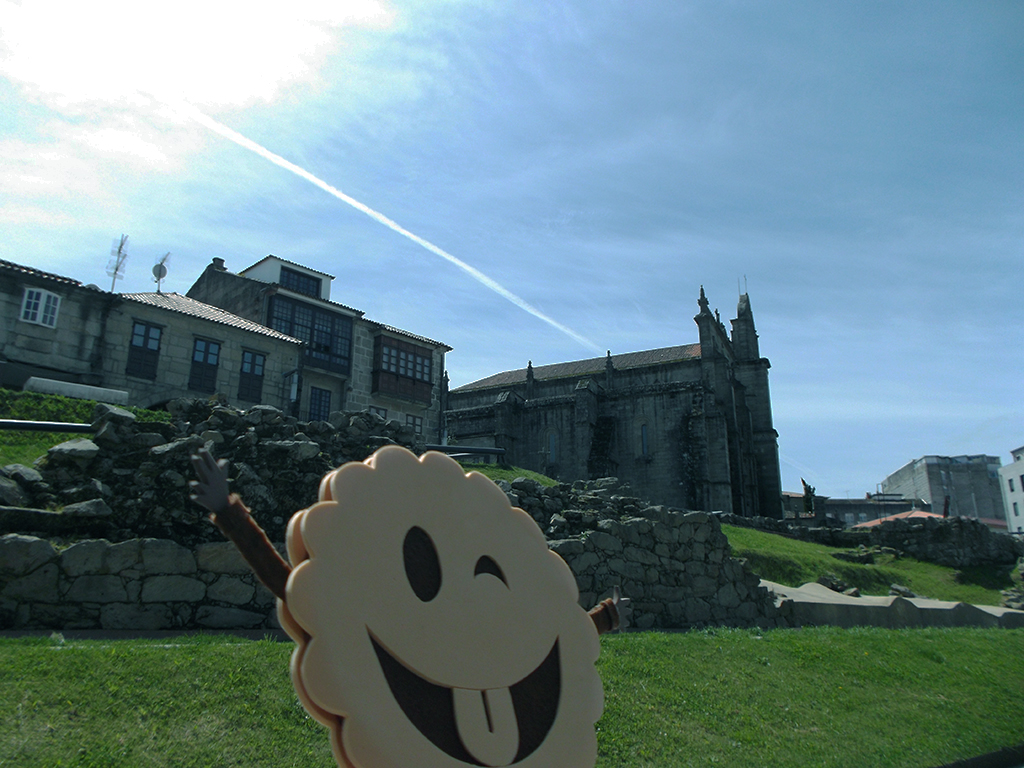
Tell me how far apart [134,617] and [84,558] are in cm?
91

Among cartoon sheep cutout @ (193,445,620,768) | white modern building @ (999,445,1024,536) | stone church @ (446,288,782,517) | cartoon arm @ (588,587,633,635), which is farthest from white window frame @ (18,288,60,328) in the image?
white modern building @ (999,445,1024,536)

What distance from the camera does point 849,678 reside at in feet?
33.1

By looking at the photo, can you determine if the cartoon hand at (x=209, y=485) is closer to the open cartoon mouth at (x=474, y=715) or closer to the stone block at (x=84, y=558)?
the open cartoon mouth at (x=474, y=715)

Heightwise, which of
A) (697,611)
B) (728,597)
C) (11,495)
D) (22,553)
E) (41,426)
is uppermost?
(41,426)

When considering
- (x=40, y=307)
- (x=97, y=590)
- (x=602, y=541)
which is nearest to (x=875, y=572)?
(x=602, y=541)

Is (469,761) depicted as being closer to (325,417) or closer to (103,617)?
(103,617)

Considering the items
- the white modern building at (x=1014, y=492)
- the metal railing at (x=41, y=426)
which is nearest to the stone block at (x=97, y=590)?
the metal railing at (x=41, y=426)

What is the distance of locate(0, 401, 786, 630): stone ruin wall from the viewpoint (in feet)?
26.2

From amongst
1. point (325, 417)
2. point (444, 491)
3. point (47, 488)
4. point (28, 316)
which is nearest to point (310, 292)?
point (325, 417)

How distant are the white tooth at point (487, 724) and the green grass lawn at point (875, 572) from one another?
17000 millimetres

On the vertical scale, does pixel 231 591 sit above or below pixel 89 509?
below

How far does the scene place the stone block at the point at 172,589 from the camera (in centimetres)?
831

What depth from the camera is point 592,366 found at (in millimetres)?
59750

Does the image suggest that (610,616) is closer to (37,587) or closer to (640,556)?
(37,587)
